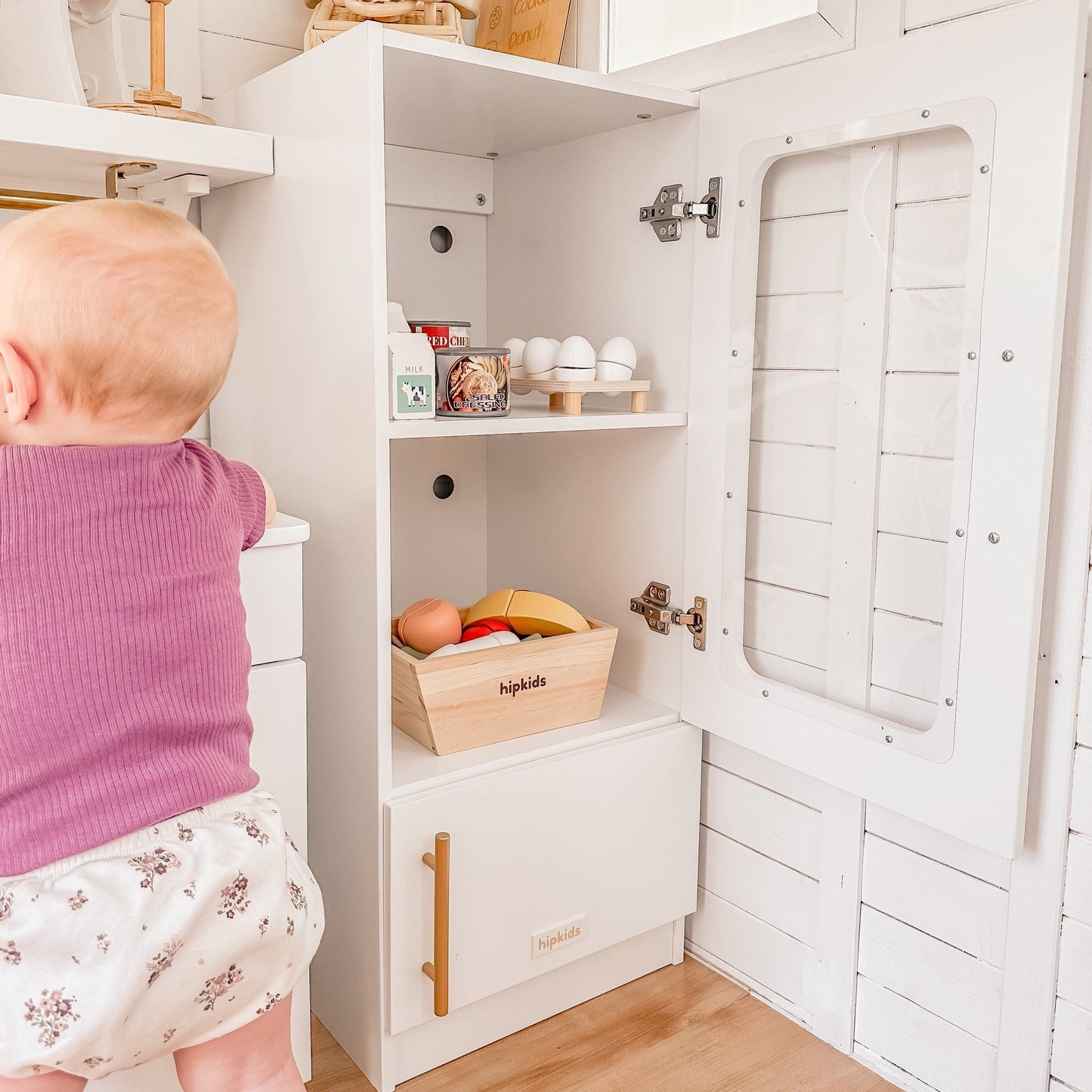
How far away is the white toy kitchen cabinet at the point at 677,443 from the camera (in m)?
1.14

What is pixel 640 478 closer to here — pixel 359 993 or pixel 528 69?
pixel 528 69

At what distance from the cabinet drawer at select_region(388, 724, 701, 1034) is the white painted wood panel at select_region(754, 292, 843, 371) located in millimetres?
533

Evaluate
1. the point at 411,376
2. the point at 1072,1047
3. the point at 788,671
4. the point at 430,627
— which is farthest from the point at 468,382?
the point at 1072,1047

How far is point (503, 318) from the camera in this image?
1806mm

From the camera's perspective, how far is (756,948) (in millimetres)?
1573

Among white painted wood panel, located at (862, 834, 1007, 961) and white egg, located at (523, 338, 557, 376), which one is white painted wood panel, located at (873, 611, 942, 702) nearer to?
white painted wood panel, located at (862, 834, 1007, 961)

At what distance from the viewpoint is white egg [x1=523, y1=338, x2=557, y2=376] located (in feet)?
4.84

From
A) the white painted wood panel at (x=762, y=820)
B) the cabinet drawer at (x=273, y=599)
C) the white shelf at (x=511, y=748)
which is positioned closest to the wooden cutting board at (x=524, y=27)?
the cabinet drawer at (x=273, y=599)

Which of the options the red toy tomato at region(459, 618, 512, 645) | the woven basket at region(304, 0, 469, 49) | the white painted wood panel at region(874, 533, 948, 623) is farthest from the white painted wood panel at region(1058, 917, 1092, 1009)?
the woven basket at region(304, 0, 469, 49)

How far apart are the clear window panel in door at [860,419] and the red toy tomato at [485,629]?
328 millimetres

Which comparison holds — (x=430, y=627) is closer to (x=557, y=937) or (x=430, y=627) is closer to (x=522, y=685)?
(x=522, y=685)

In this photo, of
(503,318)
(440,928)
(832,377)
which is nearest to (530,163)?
(503,318)

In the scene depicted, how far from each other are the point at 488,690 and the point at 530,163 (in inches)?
32.9

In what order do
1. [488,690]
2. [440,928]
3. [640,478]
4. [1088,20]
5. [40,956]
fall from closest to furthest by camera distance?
1. [40,956]
2. [1088,20]
3. [440,928]
4. [488,690]
5. [640,478]
